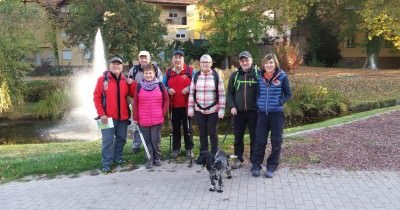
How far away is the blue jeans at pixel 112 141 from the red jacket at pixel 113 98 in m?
0.17

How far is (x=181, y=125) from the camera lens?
7398mm

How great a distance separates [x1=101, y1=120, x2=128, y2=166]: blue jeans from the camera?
271 inches

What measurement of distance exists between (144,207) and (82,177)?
1.87 metres

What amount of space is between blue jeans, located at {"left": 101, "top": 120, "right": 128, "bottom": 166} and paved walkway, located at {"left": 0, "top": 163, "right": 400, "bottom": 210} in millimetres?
411

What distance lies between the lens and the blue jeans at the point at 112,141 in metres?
6.88

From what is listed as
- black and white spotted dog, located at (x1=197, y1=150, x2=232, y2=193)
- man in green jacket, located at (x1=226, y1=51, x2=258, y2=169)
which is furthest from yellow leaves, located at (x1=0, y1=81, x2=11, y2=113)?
black and white spotted dog, located at (x1=197, y1=150, x2=232, y2=193)

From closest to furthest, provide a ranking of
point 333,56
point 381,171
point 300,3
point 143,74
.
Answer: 1. point 381,171
2. point 143,74
3. point 300,3
4. point 333,56

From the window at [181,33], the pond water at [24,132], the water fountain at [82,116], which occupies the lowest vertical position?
the pond water at [24,132]

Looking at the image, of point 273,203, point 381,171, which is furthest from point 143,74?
point 381,171

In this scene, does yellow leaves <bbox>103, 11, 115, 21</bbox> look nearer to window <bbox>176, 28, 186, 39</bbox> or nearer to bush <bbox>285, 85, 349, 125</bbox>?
bush <bbox>285, 85, 349, 125</bbox>

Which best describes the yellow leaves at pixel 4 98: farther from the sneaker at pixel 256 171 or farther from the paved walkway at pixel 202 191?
the sneaker at pixel 256 171

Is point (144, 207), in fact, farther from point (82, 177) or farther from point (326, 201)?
point (326, 201)

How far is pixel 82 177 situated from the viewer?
6586mm

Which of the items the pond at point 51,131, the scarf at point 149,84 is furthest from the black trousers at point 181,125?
the pond at point 51,131
